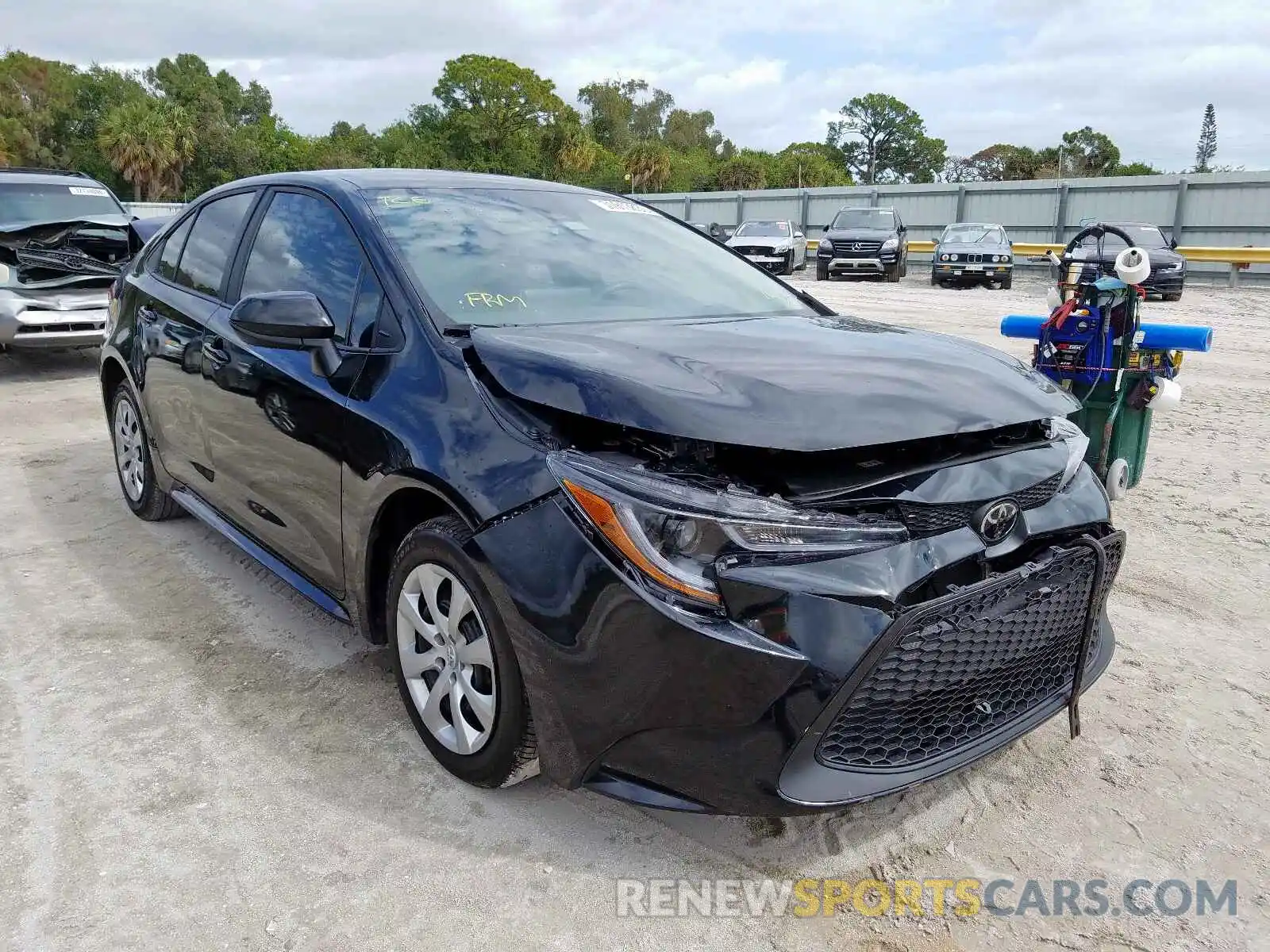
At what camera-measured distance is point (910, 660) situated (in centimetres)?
208

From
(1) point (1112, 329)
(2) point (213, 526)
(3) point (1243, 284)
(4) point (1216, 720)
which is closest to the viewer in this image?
(4) point (1216, 720)

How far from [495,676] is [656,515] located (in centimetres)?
64

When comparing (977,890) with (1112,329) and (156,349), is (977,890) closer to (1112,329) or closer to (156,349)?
(1112,329)

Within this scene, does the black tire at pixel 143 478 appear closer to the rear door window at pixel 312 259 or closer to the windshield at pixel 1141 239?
the rear door window at pixel 312 259

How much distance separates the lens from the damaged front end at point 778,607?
1.99m

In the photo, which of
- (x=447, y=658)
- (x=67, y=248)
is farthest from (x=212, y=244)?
(x=67, y=248)

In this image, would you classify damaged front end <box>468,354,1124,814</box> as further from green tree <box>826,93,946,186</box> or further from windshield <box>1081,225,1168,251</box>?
green tree <box>826,93,946,186</box>

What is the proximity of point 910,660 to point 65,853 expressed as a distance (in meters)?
2.07

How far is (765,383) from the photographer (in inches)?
90.6

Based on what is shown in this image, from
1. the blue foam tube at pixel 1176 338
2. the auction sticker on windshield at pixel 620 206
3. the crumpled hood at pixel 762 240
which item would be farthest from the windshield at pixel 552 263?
the crumpled hood at pixel 762 240

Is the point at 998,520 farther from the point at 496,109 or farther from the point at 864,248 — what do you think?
the point at 496,109

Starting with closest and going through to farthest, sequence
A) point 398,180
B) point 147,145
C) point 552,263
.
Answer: point 552,263
point 398,180
point 147,145

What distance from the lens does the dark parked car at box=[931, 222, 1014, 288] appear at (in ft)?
68.0

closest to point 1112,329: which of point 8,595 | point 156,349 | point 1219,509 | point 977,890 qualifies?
point 1219,509
